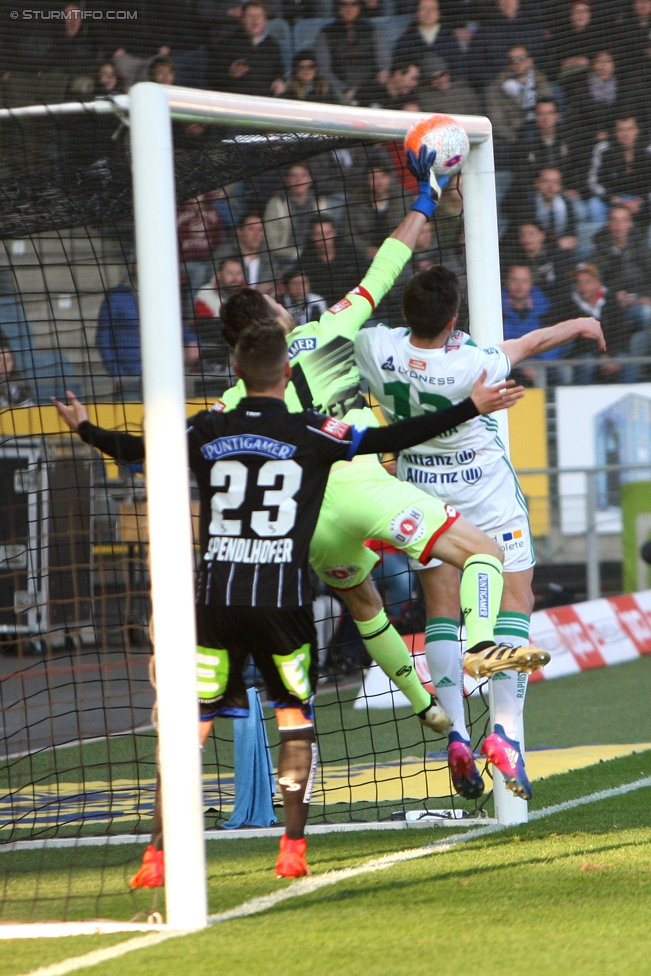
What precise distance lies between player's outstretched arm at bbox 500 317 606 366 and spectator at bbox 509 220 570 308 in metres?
9.10

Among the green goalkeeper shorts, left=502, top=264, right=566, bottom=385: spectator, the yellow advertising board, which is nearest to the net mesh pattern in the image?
the green goalkeeper shorts

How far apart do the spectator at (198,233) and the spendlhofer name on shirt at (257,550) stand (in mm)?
2073

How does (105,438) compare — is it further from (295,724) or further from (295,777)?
(295,777)

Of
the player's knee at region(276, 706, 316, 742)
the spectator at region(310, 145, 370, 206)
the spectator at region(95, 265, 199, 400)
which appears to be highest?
the spectator at region(310, 145, 370, 206)

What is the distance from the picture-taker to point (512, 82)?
15.0 metres

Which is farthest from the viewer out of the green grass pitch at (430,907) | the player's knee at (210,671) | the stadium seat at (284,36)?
the stadium seat at (284,36)

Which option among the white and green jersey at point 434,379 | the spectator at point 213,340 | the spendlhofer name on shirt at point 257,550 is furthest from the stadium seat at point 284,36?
the spendlhofer name on shirt at point 257,550

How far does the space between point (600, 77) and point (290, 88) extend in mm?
3872

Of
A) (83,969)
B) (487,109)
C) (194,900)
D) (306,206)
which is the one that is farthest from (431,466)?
(487,109)

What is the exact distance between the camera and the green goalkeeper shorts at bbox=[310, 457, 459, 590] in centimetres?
470

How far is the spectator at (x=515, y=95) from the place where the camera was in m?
14.8

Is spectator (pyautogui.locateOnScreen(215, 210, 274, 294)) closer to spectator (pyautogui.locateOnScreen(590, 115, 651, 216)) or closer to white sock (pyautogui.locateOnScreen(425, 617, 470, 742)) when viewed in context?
white sock (pyautogui.locateOnScreen(425, 617, 470, 742))

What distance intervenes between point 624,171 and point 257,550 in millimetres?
11681

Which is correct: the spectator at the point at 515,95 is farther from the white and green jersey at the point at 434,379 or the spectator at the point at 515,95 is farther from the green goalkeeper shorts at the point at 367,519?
the green goalkeeper shorts at the point at 367,519
